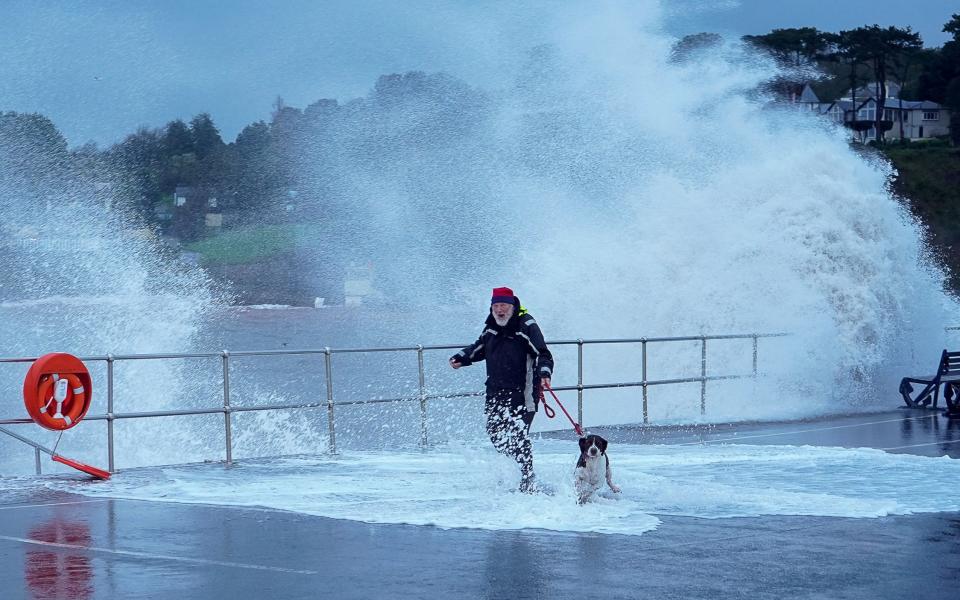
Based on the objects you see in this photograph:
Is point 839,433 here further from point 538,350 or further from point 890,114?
point 890,114

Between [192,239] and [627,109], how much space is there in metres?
21.1

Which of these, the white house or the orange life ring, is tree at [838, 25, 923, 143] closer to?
the white house

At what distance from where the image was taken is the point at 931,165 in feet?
279

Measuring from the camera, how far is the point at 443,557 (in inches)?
322

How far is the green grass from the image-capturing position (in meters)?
49.0

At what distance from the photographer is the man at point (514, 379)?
10.7m

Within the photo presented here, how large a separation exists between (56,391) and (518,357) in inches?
184

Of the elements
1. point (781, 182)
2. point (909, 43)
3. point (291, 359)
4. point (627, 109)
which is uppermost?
point (909, 43)

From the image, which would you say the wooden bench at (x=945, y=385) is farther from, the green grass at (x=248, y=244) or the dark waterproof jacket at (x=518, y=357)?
the green grass at (x=248, y=244)

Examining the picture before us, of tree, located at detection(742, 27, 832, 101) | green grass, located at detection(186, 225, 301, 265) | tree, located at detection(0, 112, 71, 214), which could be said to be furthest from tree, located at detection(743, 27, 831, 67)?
tree, located at detection(0, 112, 71, 214)

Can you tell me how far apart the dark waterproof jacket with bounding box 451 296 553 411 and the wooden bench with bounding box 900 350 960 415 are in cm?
1037

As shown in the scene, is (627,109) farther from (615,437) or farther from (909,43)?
(909,43)

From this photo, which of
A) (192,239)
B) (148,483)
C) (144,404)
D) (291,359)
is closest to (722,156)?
(144,404)

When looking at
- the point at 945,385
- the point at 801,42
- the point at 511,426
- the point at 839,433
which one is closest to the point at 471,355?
the point at 511,426
